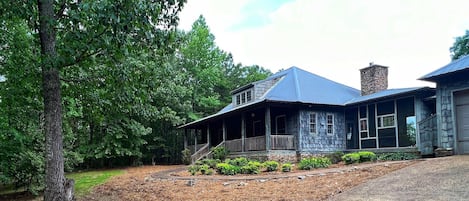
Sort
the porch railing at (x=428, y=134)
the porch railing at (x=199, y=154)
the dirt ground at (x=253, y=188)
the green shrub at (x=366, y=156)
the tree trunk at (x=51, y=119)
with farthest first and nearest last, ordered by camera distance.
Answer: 1. the porch railing at (x=199, y=154)
2. the green shrub at (x=366, y=156)
3. the porch railing at (x=428, y=134)
4. the dirt ground at (x=253, y=188)
5. the tree trunk at (x=51, y=119)

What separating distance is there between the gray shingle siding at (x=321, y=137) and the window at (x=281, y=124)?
1309 millimetres

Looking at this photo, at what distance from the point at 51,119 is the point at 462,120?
42.3 ft

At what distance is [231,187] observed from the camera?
11672 mm

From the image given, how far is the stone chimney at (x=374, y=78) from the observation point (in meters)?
21.7

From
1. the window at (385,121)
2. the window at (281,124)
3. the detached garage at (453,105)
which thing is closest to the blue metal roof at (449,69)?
the detached garage at (453,105)

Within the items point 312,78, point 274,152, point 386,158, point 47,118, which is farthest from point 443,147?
point 47,118

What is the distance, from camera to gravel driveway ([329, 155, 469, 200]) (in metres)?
8.35

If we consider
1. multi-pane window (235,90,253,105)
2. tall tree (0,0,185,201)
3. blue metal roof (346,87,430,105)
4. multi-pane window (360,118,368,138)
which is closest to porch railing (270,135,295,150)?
multi-pane window (235,90,253,105)

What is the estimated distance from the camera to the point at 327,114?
69.5ft

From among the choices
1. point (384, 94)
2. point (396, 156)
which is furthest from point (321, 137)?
point (396, 156)

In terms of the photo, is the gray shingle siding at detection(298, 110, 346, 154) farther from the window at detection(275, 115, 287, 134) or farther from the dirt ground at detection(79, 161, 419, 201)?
the dirt ground at detection(79, 161, 419, 201)

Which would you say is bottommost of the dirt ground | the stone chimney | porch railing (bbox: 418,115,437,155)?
the dirt ground

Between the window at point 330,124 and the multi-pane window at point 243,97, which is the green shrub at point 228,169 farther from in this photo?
the window at point 330,124

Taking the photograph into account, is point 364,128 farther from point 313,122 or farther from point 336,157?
point 313,122
